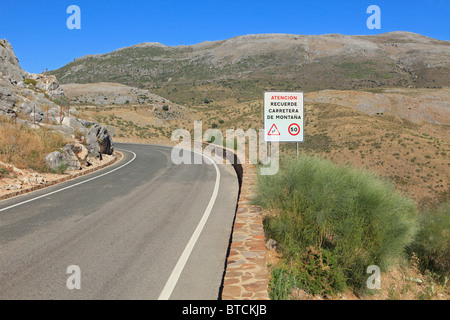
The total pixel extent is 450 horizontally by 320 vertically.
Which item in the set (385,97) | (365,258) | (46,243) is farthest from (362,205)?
(385,97)

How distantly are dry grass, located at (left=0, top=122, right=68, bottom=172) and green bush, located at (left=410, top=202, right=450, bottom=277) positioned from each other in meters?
13.8

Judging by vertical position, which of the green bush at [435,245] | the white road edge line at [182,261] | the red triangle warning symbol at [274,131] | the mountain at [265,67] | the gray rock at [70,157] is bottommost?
the green bush at [435,245]

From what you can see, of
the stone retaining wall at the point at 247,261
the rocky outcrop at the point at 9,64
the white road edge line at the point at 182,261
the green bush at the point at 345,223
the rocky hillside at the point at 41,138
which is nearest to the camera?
the stone retaining wall at the point at 247,261

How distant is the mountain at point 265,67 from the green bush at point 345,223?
3194 inches

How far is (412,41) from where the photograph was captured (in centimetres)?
15988

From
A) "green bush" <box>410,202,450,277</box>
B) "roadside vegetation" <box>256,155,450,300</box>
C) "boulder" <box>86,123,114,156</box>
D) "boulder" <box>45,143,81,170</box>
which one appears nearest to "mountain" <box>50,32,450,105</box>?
"boulder" <box>86,123,114,156</box>

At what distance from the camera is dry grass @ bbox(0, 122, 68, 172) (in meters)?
13.0

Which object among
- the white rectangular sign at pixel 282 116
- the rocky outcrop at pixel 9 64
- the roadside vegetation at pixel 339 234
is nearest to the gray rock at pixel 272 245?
the roadside vegetation at pixel 339 234

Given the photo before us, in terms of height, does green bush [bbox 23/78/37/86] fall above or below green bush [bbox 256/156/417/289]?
above

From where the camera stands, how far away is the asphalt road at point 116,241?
14.7 feet

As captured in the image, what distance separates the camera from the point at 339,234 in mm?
6180

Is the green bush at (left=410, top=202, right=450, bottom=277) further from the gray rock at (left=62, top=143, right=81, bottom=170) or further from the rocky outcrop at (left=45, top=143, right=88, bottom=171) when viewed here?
the gray rock at (left=62, top=143, right=81, bottom=170)

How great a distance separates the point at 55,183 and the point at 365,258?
11.5 metres

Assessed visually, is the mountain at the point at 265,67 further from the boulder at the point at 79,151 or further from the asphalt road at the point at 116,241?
the asphalt road at the point at 116,241
